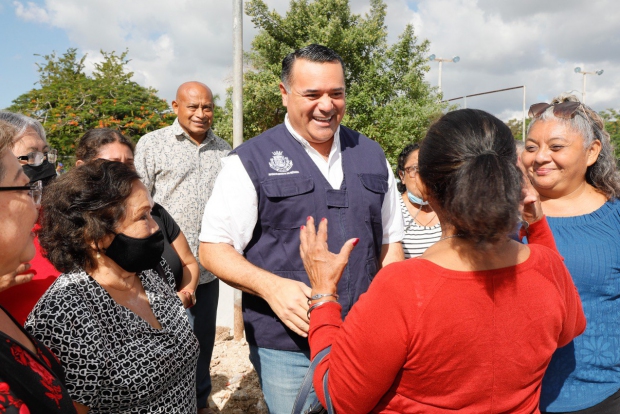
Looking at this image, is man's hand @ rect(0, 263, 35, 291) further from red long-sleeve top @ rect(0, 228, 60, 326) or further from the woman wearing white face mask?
the woman wearing white face mask

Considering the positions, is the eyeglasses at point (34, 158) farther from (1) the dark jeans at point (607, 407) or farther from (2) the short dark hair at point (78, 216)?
(1) the dark jeans at point (607, 407)

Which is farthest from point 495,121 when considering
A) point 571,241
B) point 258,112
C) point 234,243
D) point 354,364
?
point 258,112

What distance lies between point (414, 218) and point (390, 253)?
1.27 meters

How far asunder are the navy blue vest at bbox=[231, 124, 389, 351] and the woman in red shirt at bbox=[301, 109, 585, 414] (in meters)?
0.81

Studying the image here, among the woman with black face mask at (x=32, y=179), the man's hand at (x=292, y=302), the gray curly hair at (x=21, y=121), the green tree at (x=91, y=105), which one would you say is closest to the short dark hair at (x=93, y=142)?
the woman with black face mask at (x=32, y=179)

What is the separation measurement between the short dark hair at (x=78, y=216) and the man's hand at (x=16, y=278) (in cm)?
12

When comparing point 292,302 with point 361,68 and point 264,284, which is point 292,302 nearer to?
point 264,284

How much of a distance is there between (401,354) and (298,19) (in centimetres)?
1469

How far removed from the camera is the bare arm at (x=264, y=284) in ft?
6.35

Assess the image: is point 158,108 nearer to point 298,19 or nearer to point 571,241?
point 298,19

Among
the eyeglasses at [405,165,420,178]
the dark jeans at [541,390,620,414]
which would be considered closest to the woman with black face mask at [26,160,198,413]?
the dark jeans at [541,390,620,414]

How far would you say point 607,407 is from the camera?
2.12 metres

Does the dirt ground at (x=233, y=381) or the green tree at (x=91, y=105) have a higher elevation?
the green tree at (x=91, y=105)

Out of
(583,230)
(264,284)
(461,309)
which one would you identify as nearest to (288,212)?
(264,284)
